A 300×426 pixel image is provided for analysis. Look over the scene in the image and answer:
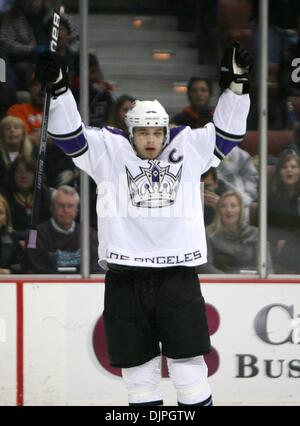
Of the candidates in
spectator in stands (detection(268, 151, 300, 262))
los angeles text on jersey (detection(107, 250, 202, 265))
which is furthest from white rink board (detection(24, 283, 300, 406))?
los angeles text on jersey (detection(107, 250, 202, 265))

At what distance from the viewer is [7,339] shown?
5.37 m

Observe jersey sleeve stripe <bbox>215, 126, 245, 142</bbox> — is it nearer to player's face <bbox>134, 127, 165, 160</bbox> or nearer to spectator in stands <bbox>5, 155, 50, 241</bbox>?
player's face <bbox>134, 127, 165, 160</bbox>

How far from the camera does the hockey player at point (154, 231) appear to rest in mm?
4203

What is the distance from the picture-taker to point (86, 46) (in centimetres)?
536

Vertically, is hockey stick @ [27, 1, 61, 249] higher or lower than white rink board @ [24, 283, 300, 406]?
higher

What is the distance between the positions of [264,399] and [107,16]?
2.01 m

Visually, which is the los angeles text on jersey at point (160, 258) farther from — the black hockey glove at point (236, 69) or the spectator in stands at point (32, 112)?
the spectator in stands at point (32, 112)

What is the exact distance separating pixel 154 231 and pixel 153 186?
0.17 m

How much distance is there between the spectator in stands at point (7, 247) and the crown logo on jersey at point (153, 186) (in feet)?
4.42

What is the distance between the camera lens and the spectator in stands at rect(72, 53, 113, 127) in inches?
212

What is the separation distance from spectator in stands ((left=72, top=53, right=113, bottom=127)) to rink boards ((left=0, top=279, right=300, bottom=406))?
792 mm

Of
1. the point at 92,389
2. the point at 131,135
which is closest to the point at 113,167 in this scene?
the point at 131,135

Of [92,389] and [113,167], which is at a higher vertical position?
[113,167]
